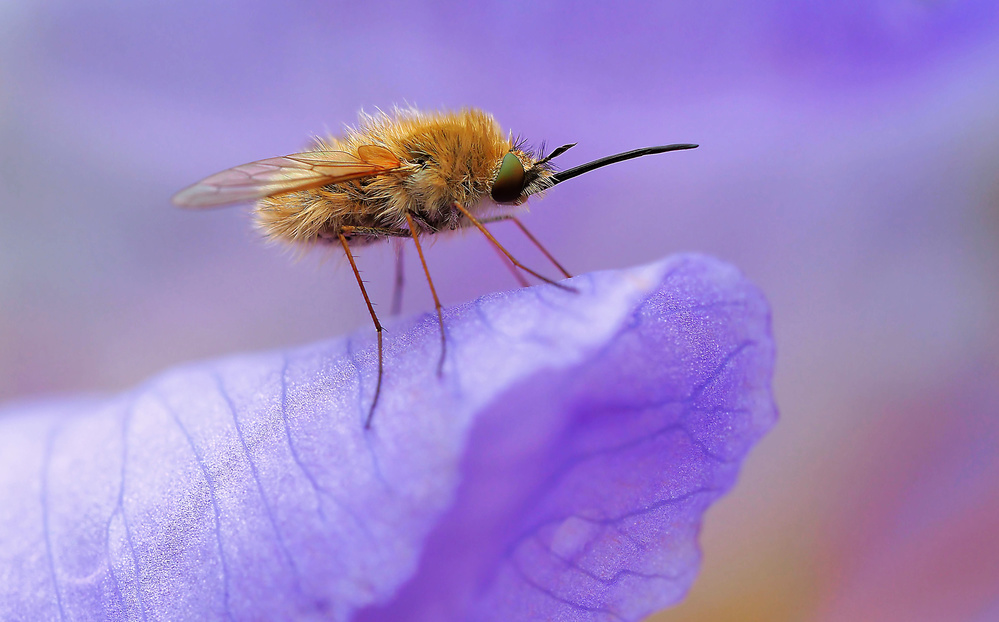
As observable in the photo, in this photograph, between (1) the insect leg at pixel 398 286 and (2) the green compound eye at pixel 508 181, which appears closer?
(2) the green compound eye at pixel 508 181

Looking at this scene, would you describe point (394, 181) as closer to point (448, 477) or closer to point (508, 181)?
point (508, 181)

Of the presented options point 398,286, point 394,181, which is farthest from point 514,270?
point 394,181

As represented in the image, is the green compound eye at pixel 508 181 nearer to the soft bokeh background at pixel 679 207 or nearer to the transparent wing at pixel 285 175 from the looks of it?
the transparent wing at pixel 285 175

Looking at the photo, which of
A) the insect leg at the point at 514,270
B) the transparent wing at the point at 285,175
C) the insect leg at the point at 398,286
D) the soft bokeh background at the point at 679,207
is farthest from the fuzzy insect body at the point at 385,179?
the soft bokeh background at the point at 679,207

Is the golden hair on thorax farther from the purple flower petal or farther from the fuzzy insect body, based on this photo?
the purple flower petal

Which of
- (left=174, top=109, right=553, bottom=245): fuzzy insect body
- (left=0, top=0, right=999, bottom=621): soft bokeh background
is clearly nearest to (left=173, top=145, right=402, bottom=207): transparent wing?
(left=174, top=109, right=553, bottom=245): fuzzy insect body

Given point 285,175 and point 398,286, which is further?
point 398,286
